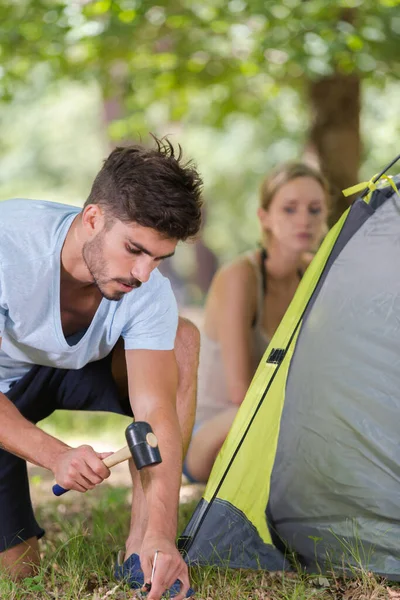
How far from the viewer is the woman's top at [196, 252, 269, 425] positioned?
376 cm

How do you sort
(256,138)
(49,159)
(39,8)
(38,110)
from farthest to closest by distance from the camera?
(49,159)
(38,110)
(256,138)
(39,8)

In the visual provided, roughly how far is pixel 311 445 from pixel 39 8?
2942mm

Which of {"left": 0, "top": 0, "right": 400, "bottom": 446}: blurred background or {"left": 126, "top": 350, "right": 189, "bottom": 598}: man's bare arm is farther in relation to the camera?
{"left": 0, "top": 0, "right": 400, "bottom": 446}: blurred background

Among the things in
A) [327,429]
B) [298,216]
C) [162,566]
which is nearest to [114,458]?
[162,566]

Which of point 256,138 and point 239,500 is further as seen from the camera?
point 256,138

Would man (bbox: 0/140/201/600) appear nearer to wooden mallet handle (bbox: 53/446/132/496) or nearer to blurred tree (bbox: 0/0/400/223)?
wooden mallet handle (bbox: 53/446/132/496)

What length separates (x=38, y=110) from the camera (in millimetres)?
16766

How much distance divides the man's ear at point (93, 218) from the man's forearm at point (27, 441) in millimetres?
567

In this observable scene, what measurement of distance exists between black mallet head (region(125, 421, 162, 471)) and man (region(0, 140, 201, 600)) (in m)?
0.09

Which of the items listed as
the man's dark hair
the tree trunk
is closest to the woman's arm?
the man's dark hair

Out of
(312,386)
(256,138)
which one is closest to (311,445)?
(312,386)

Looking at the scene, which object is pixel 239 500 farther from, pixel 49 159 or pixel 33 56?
pixel 49 159

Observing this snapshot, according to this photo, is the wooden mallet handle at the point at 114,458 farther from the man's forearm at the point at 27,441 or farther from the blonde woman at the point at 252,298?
the blonde woman at the point at 252,298

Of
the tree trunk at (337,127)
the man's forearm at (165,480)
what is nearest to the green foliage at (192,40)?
the tree trunk at (337,127)
